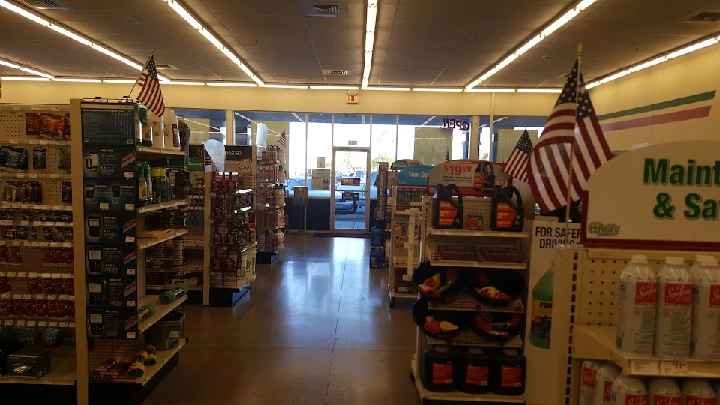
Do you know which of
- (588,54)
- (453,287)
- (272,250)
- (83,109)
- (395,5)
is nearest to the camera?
(83,109)

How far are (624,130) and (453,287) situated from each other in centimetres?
834

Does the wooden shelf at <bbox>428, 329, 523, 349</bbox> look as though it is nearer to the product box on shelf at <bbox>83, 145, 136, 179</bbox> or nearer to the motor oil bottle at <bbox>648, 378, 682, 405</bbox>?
the motor oil bottle at <bbox>648, 378, 682, 405</bbox>

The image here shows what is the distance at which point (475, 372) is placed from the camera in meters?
3.80

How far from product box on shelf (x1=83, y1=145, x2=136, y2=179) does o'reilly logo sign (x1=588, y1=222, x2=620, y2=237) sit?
3.20 m

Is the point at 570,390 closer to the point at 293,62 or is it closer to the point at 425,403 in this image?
the point at 425,403

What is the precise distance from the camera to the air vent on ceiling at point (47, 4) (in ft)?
21.3

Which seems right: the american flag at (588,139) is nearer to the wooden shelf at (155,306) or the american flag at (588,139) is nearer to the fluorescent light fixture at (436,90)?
the wooden shelf at (155,306)

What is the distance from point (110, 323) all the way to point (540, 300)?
11.0ft

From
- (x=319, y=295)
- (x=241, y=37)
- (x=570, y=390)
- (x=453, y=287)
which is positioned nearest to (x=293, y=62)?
(x=241, y=37)

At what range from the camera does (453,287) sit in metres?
3.84

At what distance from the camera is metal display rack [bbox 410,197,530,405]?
3769mm

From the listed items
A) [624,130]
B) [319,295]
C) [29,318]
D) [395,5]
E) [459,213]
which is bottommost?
[319,295]

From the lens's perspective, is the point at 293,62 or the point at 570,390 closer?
the point at 570,390

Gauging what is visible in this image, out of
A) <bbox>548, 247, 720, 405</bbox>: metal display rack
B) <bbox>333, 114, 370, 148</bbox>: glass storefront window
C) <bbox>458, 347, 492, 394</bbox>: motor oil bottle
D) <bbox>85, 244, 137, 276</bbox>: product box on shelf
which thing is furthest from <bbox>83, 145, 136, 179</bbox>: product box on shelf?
<bbox>333, 114, 370, 148</bbox>: glass storefront window
